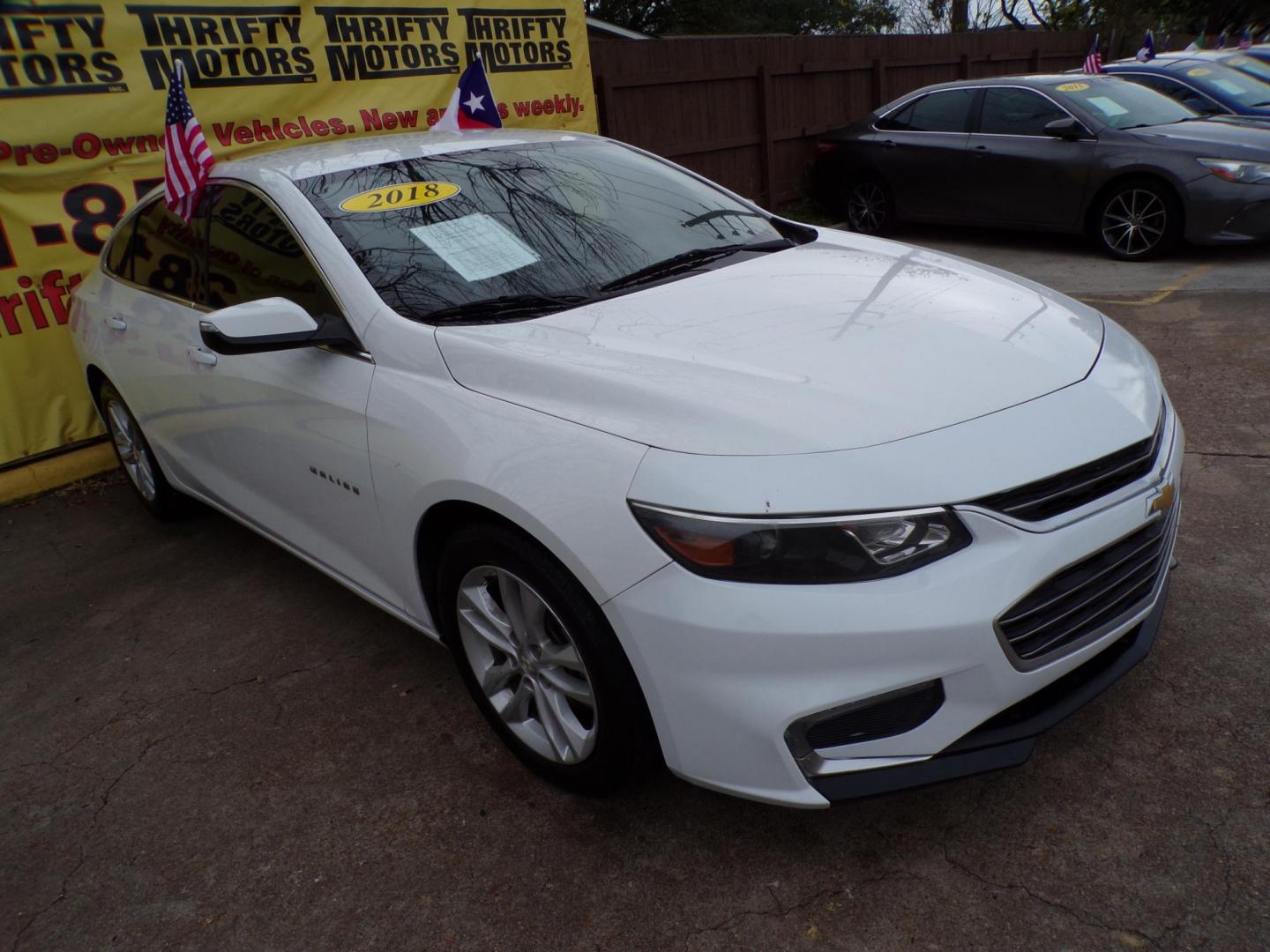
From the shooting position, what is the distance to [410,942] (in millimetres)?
2221

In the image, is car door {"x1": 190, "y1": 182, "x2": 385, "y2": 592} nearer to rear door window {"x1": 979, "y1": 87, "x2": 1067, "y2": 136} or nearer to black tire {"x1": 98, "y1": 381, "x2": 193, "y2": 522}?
black tire {"x1": 98, "y1": 381, "x2": 193, "y2": 522}

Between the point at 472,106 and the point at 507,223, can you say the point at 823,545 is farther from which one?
the point at 472,106

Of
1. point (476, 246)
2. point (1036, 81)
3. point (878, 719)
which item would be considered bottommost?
point (878, 719)

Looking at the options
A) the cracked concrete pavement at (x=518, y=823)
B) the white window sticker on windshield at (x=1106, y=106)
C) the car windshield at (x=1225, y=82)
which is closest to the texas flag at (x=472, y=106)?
the cracked concrete pavement at (x=518, y=823)

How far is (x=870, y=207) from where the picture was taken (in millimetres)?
10000

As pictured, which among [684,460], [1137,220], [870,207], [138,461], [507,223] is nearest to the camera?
[684,460]

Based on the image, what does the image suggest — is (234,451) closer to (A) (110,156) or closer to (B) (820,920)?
(B) (820,920)

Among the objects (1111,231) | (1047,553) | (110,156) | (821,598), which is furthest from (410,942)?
(1111,231)

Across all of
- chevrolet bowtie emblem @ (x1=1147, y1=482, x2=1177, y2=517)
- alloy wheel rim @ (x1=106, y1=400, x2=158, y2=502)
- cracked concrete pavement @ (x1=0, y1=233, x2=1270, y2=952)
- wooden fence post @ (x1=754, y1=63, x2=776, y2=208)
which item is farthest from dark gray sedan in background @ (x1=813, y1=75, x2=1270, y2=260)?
alloy wheel rim @ (x1=106, y1=400, x2=158, y2=502)

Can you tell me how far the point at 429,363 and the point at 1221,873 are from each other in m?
2.18

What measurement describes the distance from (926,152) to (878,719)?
327 inches

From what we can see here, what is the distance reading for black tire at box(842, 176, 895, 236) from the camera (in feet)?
32.2

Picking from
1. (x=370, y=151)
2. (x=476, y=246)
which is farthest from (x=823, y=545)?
(x=370, y=151)

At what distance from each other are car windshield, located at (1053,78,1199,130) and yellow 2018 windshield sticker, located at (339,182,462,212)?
697 cm
